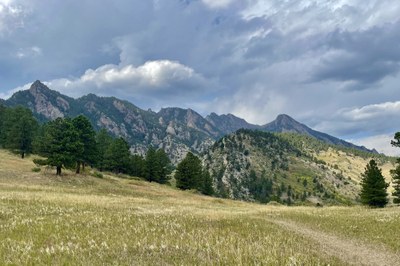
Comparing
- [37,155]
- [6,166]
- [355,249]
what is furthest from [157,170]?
[355,249]

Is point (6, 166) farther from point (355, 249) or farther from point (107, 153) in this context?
point (355, 249)

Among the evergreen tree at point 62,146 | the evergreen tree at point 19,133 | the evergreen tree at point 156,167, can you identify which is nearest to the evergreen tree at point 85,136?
the evergreen tree at point 62,146

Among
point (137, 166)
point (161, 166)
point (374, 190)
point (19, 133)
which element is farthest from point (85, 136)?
point (374, 190)

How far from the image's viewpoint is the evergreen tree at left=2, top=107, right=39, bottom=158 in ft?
318

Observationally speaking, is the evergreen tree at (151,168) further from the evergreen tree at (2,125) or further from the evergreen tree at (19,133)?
the evergreen tree at (2,125)

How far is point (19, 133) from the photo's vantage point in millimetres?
97000

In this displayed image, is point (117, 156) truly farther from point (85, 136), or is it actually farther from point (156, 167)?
point (85, 136)

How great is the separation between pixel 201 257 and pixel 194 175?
97460 mm

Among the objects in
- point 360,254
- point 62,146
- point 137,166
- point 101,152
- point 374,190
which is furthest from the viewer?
point 137,166

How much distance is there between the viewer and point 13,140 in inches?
3814

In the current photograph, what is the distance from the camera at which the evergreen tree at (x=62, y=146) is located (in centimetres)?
6284

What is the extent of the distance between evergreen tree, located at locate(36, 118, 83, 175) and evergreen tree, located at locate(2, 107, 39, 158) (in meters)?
36.5

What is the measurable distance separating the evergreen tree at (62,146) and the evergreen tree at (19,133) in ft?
120

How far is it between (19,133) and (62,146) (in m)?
41.5
